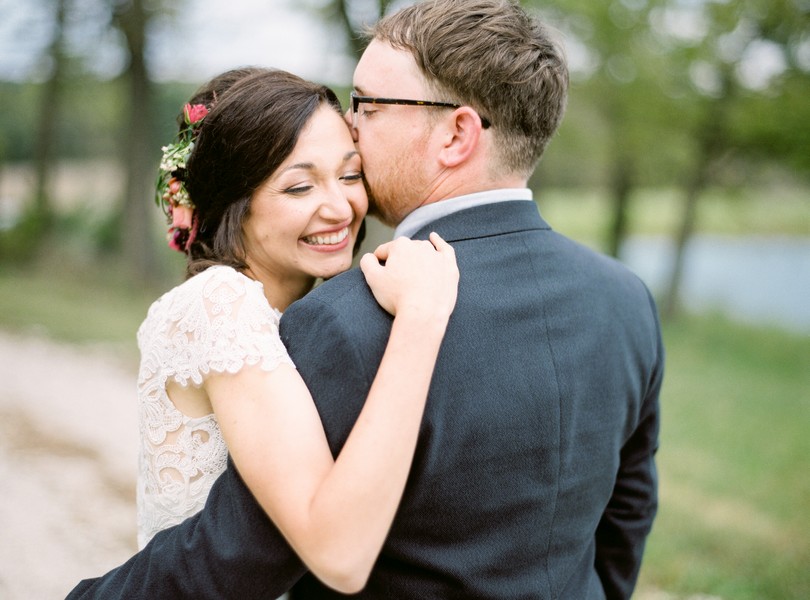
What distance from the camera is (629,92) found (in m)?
14.9

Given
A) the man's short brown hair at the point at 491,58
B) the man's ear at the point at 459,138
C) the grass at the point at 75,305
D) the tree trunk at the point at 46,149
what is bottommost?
the grass at the point at 75,305

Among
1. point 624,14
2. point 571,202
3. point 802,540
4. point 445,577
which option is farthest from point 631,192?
point 445,577

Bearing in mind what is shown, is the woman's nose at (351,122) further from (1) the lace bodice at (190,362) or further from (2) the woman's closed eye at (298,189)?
(1) the lace bodice at (190,362)

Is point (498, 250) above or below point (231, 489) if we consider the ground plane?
above

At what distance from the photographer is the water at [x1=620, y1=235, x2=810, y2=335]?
1764cm

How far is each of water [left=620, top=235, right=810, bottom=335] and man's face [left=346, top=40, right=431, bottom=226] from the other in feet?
49.5

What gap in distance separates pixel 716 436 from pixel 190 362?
A: 27.1 feet

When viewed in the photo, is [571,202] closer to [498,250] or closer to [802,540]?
[802,540]

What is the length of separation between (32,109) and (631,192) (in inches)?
654

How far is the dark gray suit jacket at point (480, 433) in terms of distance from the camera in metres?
1.66

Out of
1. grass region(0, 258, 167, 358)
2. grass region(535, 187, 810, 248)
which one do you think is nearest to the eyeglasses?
grass region(0, 258, 167, 358)

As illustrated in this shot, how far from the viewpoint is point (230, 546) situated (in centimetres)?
164

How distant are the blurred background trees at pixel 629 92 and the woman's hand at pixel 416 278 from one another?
35.6ft

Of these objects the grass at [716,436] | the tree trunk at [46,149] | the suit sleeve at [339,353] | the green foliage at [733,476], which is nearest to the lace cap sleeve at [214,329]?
the suit sleeve at [339,353]
